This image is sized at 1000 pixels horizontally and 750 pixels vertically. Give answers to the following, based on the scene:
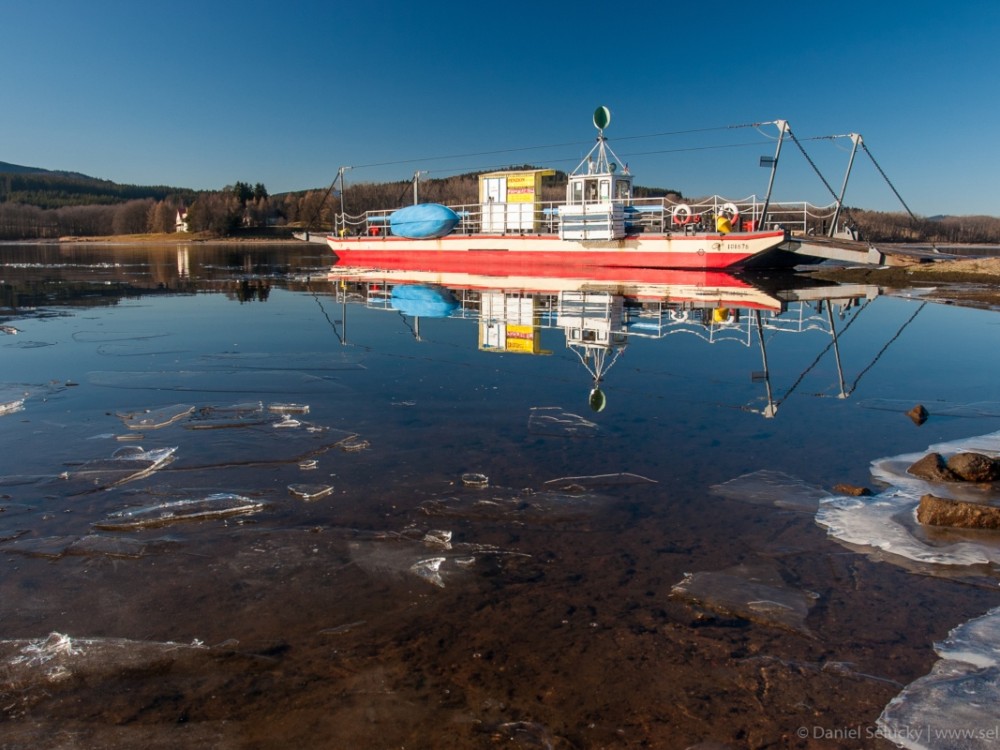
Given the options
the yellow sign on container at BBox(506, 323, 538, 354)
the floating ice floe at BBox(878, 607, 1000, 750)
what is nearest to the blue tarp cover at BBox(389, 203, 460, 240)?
the yellow sign on container at BBox(506, 323, 538, 354)

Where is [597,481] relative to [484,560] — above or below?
Answer: above

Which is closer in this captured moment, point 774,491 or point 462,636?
point 462,636

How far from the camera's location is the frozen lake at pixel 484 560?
2730 mm

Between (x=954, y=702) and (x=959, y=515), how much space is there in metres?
2.00

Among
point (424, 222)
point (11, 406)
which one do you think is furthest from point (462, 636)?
point (424, 222)

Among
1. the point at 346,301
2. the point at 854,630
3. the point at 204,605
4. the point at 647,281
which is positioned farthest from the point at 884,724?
the point at 647,281

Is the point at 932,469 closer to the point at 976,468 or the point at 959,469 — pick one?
the point at 959,469

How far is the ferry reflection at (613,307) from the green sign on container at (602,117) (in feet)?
18.6

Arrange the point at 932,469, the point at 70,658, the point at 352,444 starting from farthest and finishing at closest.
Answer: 1. the point at 352,444
2. the point at 932,469
3. the point at 70,658

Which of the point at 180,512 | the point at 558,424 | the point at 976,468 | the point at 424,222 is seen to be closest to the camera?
the point at 180,512

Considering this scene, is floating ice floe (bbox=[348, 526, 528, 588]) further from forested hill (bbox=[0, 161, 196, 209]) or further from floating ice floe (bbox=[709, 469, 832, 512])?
forested hill (bbox=[0, 161, 196, 209])

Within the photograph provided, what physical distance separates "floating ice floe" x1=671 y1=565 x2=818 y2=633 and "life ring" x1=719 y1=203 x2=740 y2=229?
88.0ft

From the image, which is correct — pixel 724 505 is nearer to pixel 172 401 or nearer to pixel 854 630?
pixel 854 630

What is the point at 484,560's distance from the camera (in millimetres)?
4016
